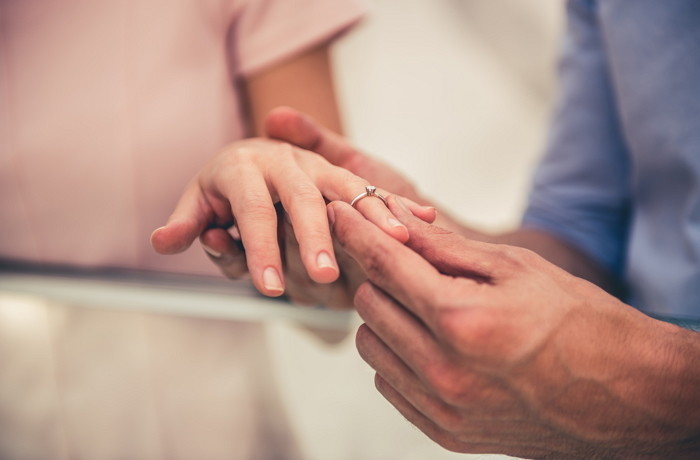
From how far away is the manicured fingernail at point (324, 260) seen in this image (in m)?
0.27

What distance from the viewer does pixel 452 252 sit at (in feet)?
0.88


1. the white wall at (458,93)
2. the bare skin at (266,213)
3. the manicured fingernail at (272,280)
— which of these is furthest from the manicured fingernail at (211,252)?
the white wall at (458,93)

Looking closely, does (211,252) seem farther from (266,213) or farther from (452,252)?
(452,252)

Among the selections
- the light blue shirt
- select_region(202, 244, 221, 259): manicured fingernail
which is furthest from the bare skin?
the light blue shirt

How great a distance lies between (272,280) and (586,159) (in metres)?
0.52

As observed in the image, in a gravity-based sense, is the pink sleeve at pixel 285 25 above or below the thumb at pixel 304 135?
above

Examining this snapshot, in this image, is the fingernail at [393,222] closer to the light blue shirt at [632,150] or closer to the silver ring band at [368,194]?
the silver ring band at [368,194]

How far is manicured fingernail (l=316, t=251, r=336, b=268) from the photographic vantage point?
0.27m

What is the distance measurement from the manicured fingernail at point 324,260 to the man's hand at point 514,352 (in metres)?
0.02

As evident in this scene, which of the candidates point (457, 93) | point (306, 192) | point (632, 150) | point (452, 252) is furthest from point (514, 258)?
point (457, 93)

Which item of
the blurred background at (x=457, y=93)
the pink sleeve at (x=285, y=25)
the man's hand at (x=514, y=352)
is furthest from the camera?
the blurred background at (x=457, y=93)

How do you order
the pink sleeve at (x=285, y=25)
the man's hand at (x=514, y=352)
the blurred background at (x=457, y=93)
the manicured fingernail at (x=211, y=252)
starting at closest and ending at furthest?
the man's hand at (x=514, y=352), the manicured fingernail at (x=211, y=252), the pink sleeve at (x=285, y=25), the blurred background at (x=457, y=93)

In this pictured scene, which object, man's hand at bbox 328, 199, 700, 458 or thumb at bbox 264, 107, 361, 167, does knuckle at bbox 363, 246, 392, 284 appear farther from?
thumb at bbox 264, 107, 361, 167

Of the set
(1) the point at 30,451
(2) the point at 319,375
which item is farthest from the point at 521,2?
(1) the point at 30,451
